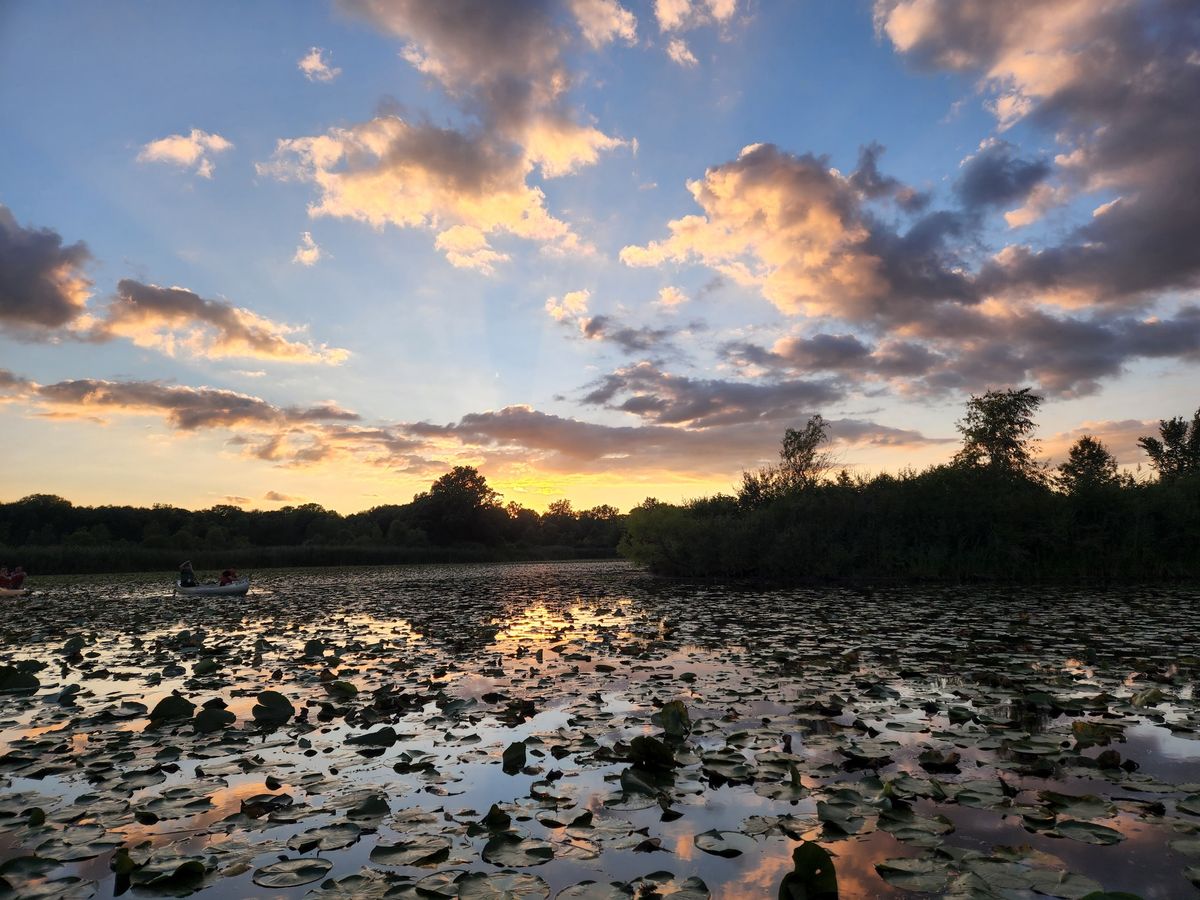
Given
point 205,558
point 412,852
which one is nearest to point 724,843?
point 412,852

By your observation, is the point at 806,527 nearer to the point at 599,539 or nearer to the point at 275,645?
the point at 275,645

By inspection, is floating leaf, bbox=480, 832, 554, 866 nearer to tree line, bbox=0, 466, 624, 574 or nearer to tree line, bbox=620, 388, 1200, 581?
tree line, bbox=620, 388, 1200, 581

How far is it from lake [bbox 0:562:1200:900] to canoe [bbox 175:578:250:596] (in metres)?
12.7

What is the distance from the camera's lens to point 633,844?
12.1 feet

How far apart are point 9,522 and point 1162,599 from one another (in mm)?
93823

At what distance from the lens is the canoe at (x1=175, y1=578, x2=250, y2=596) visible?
23.4 meters

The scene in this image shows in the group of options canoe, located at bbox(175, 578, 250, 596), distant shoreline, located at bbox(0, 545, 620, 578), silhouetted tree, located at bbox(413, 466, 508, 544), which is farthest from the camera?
silhouetted tree, located at bbox(413, 466, 508, 544)

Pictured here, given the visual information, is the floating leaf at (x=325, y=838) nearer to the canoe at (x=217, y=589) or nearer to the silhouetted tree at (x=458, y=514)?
the canoe at (x=217, y=589)

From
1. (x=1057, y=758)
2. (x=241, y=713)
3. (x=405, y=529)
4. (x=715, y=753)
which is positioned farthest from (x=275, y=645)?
(x=405, y=529)

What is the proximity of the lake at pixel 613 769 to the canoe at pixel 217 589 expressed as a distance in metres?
12.7

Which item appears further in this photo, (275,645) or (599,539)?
(599,539)

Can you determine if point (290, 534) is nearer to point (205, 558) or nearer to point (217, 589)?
point (205, 558)

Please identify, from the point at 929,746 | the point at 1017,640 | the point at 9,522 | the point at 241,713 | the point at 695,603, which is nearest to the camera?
the point at 929,746

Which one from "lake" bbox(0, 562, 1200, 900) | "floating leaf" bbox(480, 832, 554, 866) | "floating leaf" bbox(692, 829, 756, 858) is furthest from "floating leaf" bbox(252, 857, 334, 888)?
"floating leaf" bbox(692, 829, 756, 858)
